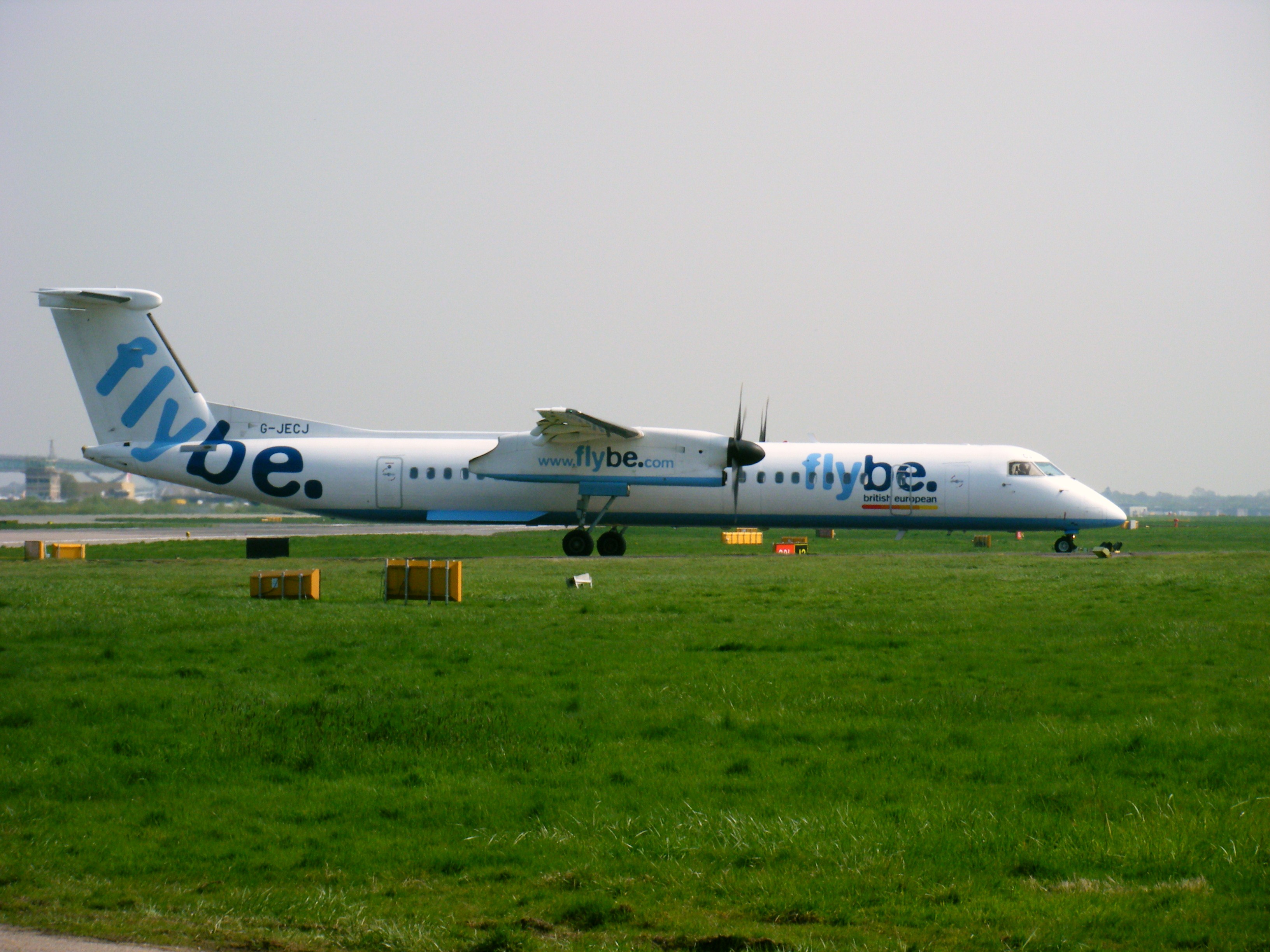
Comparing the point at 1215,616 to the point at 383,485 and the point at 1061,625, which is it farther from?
the point at 383,485

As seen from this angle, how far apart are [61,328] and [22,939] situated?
111 ft

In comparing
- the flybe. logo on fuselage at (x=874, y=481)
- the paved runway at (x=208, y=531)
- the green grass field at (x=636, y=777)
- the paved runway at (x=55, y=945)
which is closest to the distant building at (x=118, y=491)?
the paved runway at (x=208, y=531)

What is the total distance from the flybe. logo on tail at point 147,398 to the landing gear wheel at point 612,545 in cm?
1422

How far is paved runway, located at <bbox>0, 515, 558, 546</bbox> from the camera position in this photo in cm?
5053

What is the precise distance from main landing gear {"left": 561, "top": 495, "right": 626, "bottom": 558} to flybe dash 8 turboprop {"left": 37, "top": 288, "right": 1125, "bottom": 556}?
0.23 feet

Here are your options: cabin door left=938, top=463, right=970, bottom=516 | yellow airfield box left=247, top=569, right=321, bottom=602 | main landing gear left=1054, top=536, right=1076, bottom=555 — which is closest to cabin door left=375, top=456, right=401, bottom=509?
yellow airfield box left=247, top=569, right=321, bottom=602

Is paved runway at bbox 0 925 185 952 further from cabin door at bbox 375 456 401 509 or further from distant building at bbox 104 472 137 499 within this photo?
distant building at bbox 104 472 137 499

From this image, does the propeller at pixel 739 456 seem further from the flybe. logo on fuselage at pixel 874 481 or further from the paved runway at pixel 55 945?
the paved runway at pixel 55 945

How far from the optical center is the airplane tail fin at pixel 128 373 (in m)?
35.2

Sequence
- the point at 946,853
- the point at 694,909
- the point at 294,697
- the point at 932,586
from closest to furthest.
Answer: the point at 694,909 → the point at 946,853 → the point at 294,697 → the point at 932,586

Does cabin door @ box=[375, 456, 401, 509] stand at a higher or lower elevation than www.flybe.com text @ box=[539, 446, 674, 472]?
lower

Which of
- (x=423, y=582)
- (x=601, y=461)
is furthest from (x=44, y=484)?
(x=423, y=582)

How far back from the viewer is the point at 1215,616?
18141 millimetres

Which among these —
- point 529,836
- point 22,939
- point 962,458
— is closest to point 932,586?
point 962,458
